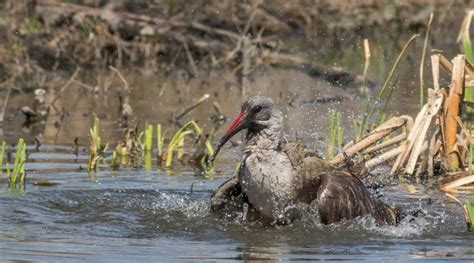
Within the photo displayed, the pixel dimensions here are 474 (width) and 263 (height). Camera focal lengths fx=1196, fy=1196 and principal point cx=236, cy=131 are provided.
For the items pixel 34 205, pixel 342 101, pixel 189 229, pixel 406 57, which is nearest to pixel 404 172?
pixel 189 229

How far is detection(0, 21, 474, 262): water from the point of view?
748cm

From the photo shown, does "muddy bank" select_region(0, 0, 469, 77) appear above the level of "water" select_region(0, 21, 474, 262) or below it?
above

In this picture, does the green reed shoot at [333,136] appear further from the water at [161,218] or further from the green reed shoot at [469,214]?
the green reed shoot at [469,214]

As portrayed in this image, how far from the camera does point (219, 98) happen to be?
51.1 ft

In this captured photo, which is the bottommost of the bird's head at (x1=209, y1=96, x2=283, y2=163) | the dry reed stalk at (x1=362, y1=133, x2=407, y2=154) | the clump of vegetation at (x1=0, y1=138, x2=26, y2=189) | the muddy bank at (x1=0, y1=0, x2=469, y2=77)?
the clump of vegetation at (x1=0, y1=138, x2=26, y2=189)

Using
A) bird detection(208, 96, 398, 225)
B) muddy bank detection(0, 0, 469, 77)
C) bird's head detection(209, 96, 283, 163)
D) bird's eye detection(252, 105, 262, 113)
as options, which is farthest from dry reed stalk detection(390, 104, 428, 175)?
muddy bank detection(0, 0, 469, 77)

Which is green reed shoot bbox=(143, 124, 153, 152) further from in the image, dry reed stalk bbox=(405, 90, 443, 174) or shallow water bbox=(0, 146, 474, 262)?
dry reed stalk bbox=(405, 90, 443, 174)

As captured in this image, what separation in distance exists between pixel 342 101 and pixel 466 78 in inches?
188

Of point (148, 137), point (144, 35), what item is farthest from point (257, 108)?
point (144, 35)

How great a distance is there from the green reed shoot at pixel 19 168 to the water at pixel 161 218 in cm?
13

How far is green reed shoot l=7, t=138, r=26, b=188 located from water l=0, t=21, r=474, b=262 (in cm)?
13

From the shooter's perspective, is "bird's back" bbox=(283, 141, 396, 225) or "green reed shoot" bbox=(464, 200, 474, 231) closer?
"green reed shoot" bbox=(464, 200, 474, 231)

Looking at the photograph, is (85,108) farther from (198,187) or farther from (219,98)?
(198,187)

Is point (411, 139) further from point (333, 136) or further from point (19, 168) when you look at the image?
point (19, 168)
